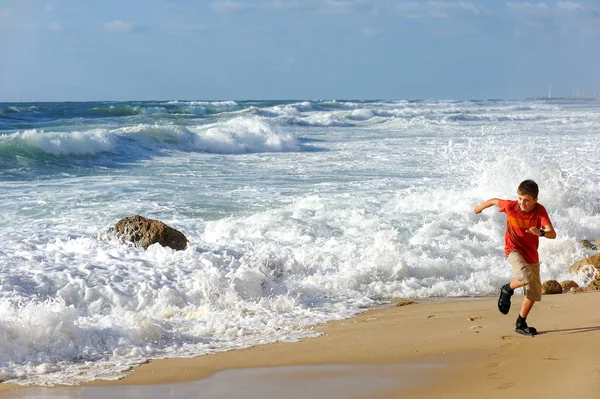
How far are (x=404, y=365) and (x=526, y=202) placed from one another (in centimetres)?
152

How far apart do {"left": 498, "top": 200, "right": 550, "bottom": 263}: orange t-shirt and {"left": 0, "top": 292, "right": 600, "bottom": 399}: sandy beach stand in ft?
2.12

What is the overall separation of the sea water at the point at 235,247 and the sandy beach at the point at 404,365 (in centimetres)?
35

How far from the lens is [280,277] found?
8805mm

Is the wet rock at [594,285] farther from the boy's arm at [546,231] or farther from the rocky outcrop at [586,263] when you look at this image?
the boy's arm at [546,231]

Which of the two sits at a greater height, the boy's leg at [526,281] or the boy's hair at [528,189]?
the boy's hair at [528,189]

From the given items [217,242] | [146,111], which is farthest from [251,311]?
[146,111]

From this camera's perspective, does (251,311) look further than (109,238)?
No

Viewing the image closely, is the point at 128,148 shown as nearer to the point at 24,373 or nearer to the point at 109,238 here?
the point at 109,238

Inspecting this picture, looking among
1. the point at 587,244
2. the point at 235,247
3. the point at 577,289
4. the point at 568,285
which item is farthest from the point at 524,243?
the point at 587,244

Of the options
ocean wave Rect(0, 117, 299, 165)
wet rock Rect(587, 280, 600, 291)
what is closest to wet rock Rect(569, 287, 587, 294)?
wet rock Rect(587, 280, 600, 291)

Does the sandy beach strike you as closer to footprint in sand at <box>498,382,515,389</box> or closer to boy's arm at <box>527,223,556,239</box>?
footprint in sand at <box>498,382,515,389</box>

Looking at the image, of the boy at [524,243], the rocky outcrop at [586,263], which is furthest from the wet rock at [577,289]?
the boy at [524,243]

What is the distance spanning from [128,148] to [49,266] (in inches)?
643

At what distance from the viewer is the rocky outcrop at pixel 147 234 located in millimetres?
9031
